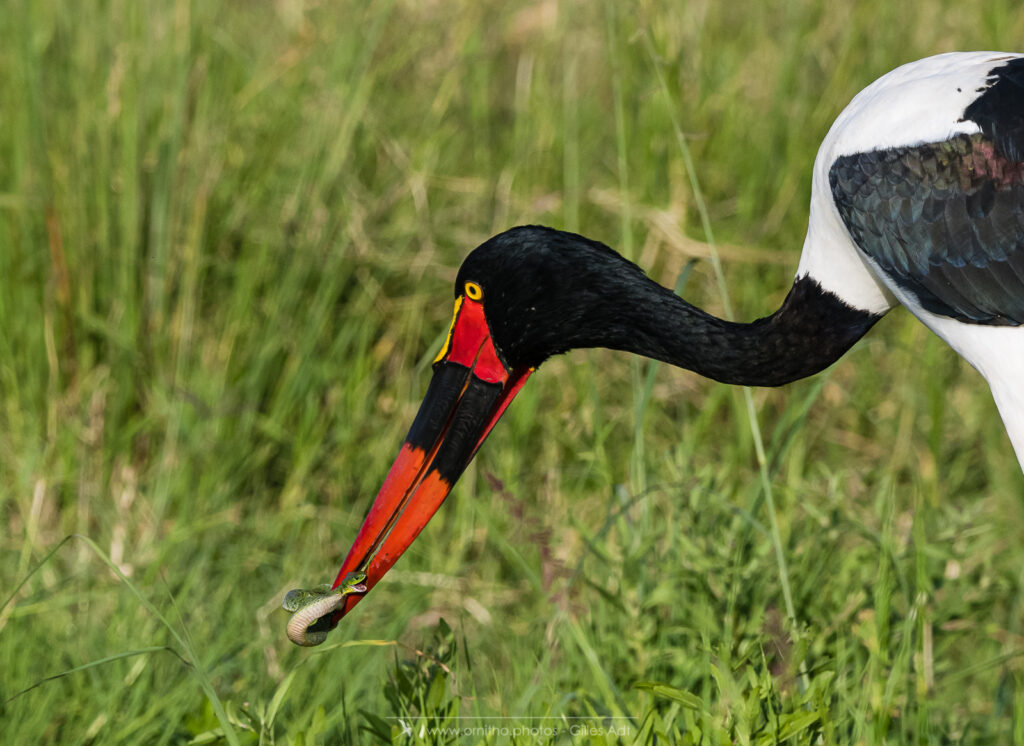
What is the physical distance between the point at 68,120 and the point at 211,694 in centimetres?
247

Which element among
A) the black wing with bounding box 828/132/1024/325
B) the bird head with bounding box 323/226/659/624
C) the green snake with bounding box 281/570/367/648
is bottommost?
the green snake with bounding box 281/570/367/648

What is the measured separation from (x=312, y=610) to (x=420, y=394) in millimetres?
1821

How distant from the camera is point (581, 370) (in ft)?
13.6

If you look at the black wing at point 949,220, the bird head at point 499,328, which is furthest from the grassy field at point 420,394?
the black wing at point 949,220

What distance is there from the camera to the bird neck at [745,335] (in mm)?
2779

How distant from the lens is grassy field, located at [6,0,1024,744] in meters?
2.81

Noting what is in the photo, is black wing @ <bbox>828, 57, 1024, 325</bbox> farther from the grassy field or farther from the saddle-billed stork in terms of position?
the grassy field

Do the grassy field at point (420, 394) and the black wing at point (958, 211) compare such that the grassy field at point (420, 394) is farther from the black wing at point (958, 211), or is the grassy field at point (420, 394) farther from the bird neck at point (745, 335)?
the black wing at point (958, 211)

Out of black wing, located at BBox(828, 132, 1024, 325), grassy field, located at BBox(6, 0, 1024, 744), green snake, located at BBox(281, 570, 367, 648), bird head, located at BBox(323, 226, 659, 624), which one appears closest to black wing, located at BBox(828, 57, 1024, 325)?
black wing, located at BBox(828, 132, 1024, 325)

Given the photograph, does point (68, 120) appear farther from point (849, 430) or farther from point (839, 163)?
point (849, 430)

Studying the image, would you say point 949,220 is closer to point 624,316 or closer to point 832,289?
point 832,289

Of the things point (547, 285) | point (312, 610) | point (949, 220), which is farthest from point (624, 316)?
point (312, 610)

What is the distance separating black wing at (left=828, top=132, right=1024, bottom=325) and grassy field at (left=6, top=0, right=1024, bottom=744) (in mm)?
402

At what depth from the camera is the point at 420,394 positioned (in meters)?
4.17
